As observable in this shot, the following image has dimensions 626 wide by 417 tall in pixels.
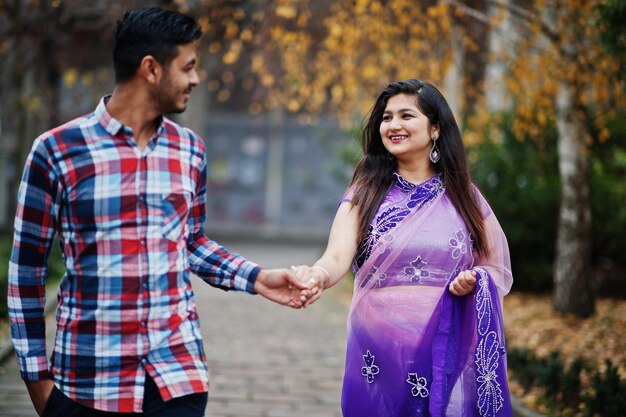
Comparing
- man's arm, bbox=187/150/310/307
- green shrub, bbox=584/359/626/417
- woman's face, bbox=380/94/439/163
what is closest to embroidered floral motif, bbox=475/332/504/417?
woman's face, bbox=380/94/439/163

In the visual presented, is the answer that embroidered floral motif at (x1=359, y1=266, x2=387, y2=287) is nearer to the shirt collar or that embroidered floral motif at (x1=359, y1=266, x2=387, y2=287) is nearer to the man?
the man

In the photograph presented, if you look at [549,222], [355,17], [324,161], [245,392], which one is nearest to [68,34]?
[355,17]

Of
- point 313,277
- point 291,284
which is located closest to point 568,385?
point 313,277

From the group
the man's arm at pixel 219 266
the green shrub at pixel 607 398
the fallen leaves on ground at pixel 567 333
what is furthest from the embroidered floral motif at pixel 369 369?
the fallen leaves on ground at pixel 567 333

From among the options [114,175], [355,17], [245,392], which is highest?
[355,17]

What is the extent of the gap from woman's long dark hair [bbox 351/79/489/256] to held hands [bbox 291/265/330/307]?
0.31 metres

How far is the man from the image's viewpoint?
7.86 ft

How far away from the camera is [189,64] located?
8.25 feet

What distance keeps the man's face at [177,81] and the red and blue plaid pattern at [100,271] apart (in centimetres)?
16

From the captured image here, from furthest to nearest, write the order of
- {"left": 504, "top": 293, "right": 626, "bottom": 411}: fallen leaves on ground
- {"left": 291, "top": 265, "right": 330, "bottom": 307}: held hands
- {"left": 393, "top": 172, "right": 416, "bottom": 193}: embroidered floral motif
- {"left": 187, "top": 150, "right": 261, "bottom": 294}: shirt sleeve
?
{"left": 504, "top": 293, "right": 626, "bottom": 411}: fallen leaves on ground, {"left": 393, "top": 172, "right": 416, "bottom": 193}: embroidered floral motif, {"left": 291, "top": 265, "right": 330, "bottom": 307}: held hands, {"left": 187, "top": 150, "right": 261, "bottom": 294}: shirt sleeve

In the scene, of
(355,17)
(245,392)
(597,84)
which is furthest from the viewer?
(355,17)

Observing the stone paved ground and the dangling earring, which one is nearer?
the dangling earring

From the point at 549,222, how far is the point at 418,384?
28.8 ft

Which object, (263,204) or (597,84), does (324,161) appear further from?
(597,84)
